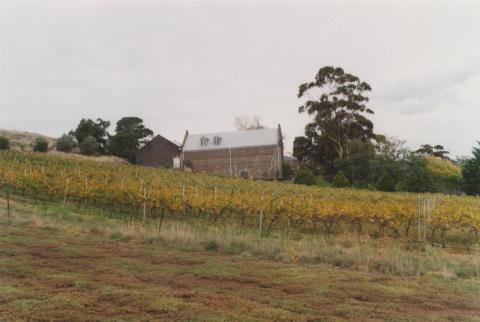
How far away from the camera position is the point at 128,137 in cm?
5425

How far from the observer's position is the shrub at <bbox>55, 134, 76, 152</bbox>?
51688 millimetres

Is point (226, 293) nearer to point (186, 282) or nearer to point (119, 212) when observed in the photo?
point (186, 282)

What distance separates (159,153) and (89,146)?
340 inches

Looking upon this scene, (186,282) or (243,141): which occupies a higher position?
(243,141)

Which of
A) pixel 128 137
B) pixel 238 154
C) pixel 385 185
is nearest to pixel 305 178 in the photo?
pixel 385 185

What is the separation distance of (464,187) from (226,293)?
38425mm

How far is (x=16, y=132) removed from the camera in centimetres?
8194

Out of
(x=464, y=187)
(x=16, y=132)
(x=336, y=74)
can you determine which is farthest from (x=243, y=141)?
(x=16, y=132)

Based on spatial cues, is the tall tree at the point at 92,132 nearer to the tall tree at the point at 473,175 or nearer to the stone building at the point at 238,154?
the stone building at the point at 238,154

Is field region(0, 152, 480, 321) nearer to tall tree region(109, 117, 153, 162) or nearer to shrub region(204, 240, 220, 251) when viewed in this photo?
shrub region(204, 240, 220, 251)

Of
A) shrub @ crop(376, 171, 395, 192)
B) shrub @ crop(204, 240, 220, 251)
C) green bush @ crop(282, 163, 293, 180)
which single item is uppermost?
green bush @ crop(282, 163, 293, 180)

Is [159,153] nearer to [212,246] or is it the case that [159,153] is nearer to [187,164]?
[187,164]

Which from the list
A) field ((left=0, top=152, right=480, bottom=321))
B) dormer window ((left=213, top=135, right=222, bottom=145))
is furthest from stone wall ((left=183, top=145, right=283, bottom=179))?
field ((left=0, top=152, right=480, bottom=321))

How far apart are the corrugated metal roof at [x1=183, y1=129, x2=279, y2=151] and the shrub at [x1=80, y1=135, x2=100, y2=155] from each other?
11271 millimetres
